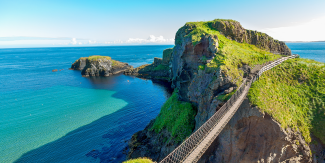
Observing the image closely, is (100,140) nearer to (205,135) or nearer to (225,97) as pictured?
(205,135)

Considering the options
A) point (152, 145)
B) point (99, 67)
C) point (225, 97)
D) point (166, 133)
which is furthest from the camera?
point (99, 67)

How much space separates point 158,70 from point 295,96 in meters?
60.4

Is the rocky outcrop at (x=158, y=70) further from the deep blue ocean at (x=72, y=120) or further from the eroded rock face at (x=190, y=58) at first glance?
the eroded rock face at (x=190, y=58)

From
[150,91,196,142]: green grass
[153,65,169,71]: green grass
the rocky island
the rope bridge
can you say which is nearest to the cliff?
[153,65,169,71]: green grass

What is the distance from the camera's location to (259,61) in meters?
24.3

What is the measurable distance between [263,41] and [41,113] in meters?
53.1

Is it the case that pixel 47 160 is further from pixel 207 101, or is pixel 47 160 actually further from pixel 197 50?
pixel 197 50

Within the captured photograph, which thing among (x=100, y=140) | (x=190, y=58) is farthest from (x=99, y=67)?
(x=190, y=58)

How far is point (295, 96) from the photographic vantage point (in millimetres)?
18406

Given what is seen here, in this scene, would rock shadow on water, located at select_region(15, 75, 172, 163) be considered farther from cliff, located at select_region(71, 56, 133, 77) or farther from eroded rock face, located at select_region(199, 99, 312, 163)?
cliff, located at select_region(71, 56, 133, 77)

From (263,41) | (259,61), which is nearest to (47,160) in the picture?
(259,61)

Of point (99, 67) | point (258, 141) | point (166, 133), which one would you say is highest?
point (99, 67)

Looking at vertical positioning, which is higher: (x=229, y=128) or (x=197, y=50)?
(x=197, y=50)

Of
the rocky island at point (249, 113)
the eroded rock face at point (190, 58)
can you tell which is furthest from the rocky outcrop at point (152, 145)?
the eroded rock face at point (190, 58)
